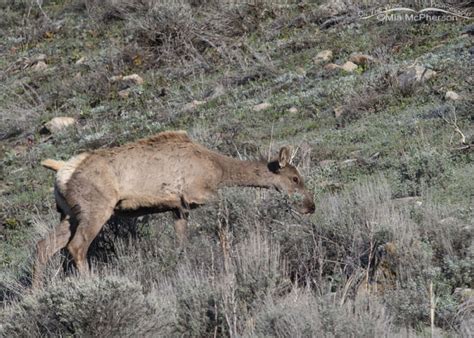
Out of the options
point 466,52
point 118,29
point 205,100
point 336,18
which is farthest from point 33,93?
point 466,52

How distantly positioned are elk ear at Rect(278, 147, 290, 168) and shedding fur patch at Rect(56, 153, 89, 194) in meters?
2.52

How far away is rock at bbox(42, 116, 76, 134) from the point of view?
20125 mm

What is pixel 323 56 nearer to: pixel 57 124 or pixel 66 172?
pixel 57 124

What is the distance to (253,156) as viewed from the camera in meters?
15.1

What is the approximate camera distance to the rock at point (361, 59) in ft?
58.7

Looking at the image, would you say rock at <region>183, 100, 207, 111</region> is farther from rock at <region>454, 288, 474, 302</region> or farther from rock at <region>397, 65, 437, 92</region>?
rock at <region>454, 288, 474, 302</region>

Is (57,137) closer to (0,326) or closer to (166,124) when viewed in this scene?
(166,124)

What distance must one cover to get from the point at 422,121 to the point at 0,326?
7.64 meters

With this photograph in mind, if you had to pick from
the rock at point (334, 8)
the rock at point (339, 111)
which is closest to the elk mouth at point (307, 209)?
the rock at point (339, 111)

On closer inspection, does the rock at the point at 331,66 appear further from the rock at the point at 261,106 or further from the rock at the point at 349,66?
the rock at the point at 261,106

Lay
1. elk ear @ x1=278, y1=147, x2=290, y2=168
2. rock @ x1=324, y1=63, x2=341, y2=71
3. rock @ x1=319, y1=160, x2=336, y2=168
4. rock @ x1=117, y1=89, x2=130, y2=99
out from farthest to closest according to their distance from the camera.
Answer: rock @ x1=117, y1=89, x2=130, y2=99 → rock @ x1=324, y1=63, x2=341, y2=71 → rock @ x1=319, y1=160, x2=336, y2=168 → elk ear @ x1=278, y1=147, x2=290, y2=168

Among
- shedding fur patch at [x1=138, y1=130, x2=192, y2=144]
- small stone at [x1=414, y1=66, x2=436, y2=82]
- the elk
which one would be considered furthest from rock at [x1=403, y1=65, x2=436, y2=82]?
shedding fur patch at [x1=138, y1=130, x2=192, y2=144]

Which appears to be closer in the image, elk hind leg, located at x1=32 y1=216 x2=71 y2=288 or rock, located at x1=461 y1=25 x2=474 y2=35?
elk hind leg, located at x1=32 y1=216 x2=71 y2=288

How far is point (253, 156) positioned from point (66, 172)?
5.00 m
